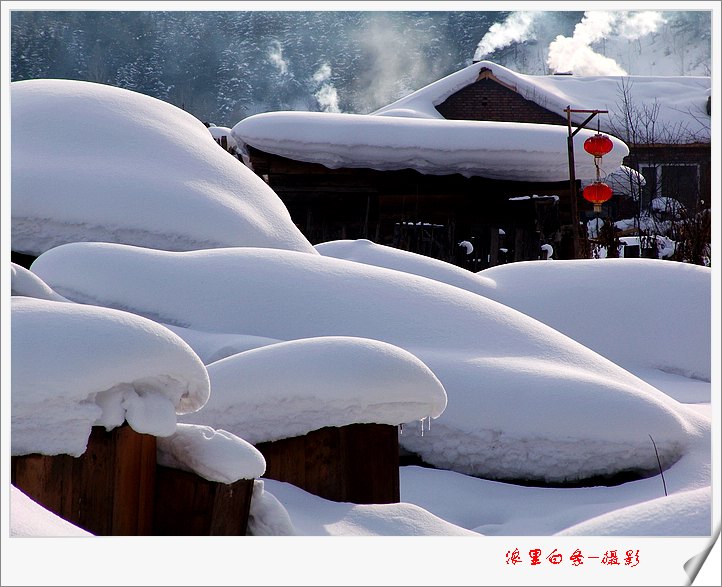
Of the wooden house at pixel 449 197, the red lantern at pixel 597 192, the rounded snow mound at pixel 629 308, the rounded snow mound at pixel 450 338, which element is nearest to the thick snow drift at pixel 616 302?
the rounded snow mound at pixel 629 308

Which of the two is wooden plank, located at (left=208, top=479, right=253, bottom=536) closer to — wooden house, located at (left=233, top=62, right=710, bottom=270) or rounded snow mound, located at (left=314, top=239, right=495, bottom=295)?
rounded snow mound, located at (left=314, top=239, right=495, bottom=295)

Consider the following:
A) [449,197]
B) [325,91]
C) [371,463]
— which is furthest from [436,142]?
[371,463]

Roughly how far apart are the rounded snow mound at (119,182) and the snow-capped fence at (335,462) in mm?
1787

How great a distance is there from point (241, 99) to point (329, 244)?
3.82ft

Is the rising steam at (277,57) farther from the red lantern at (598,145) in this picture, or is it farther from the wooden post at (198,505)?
the red lantern at (598,145)

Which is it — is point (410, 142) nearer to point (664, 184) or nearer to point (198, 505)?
point (664, 184)

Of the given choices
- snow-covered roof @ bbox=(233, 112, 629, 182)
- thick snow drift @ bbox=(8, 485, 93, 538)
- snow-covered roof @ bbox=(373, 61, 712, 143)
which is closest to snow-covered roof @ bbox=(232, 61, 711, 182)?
snow-covered roof @ bbox=(233, 112, 629, 182)

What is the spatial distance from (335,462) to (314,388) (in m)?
0.25

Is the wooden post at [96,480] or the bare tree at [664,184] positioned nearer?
the wooden post at [96,480]

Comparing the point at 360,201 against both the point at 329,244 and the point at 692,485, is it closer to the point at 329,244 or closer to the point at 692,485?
the point at 329,244

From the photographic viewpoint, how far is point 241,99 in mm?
3809

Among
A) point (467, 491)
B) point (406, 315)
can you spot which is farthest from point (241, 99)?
point (467, 491)

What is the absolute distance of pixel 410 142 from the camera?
20.6 feet

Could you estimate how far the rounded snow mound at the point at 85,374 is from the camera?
1.61 m
